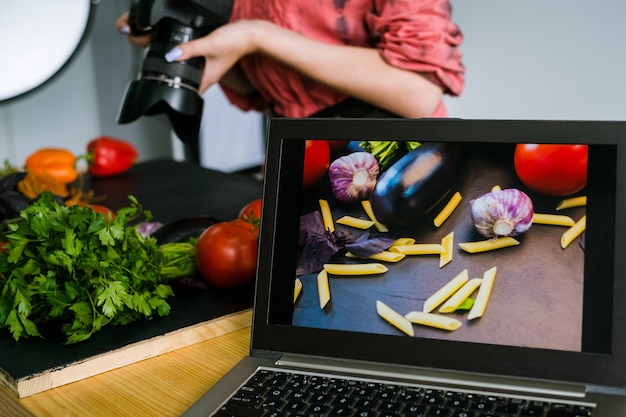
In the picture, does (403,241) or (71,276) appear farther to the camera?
(71,276)

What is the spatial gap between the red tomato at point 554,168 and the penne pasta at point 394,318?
17cm

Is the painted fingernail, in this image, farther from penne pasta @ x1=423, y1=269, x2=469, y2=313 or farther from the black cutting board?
penne pasta @ x1=423, y1=269, x2=469, y2=313

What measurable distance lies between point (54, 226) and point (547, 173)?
1.76ft

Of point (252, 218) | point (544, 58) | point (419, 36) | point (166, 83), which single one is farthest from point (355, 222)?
point (544, 58)

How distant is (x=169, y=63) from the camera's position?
A: 1134mm

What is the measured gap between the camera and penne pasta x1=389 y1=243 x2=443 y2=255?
0.69m

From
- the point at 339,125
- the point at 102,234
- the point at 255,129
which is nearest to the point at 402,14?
the point at 339,125

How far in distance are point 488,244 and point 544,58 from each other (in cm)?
199

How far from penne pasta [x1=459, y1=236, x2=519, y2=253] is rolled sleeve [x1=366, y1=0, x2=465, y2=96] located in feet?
2.17

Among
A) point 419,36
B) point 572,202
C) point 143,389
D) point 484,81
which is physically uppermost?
point 484,81

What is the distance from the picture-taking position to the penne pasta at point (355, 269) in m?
0.71

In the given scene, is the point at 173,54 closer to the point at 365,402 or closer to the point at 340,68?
the point at 340,68

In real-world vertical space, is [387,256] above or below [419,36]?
below

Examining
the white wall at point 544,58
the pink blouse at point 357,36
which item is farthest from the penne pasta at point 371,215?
the white wall at point 544,58
